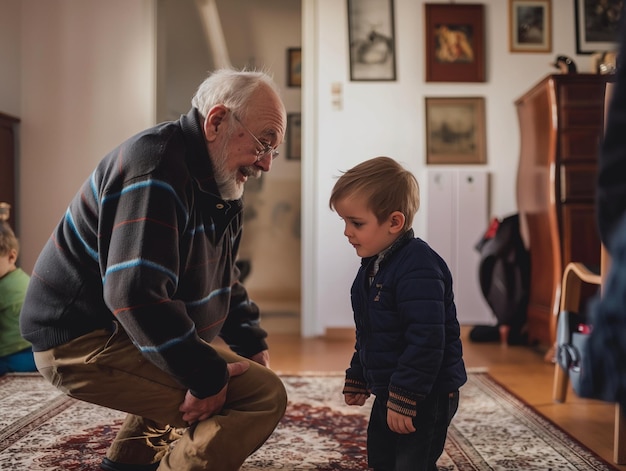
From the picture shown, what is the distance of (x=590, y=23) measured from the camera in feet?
15.0

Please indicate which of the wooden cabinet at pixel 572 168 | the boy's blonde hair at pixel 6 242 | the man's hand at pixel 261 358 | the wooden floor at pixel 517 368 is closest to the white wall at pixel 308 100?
the wooden floor at pixel 517 368

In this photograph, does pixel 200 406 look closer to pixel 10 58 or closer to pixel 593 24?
pixel 10 58

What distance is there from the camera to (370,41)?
14.9ft

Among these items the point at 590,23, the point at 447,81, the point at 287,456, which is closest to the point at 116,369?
the point at 287,456

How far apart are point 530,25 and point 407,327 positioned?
147 inches

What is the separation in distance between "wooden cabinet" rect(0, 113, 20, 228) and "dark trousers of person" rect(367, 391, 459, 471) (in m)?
3.54

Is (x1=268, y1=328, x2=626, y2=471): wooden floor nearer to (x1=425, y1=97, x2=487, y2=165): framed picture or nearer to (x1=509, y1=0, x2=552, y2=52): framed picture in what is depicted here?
(x1=425, y1=97, x2=487, y2=165): framed picture

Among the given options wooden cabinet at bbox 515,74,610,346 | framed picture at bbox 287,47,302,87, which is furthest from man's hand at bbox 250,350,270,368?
framed picture at bbox 287,47,302,87

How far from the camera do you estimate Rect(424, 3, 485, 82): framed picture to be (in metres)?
4.54

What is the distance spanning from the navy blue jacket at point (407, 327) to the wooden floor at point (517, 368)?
2.66 feet

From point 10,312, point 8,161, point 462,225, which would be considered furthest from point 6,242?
point 462,225

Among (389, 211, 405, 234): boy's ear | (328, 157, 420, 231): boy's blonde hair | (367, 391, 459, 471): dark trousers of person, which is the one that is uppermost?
(328, 157, 420, 231): boy's blonde hair

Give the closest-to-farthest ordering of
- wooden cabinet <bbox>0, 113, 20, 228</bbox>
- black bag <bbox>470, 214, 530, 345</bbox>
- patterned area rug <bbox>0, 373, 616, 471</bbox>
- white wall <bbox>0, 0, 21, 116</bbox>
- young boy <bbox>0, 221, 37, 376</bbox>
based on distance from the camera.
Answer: patterned area rug <bbox>0, 373, 616, 471</bbox> < young boy <bbox>0, 221, 37, 376</bbox> < black bag <bbox>470, 214, 530, 345</bbox> < wooden cabinet <bbox>0, 113, 20, 228</bbox> < white wall <bbox>0, 0, 21, 116</bbox>

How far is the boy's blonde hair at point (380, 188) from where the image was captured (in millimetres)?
1487
